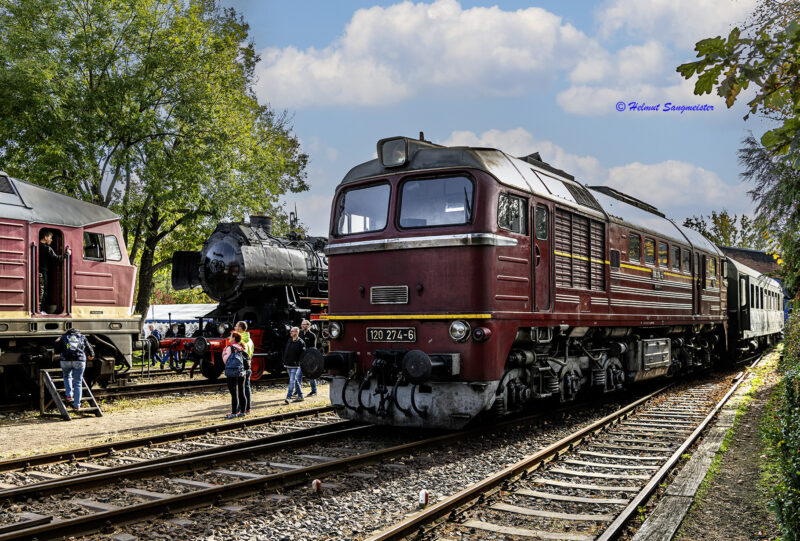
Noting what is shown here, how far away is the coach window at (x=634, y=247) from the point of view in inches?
502

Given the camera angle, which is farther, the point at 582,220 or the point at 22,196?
the point at 22,196

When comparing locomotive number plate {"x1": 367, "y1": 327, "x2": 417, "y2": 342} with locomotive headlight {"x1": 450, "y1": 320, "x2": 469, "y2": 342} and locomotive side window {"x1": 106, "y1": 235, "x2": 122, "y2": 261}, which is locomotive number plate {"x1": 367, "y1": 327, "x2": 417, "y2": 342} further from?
locomotive side window {"x1": 106, "y1": 235, "x2": 122, "y2": 261}

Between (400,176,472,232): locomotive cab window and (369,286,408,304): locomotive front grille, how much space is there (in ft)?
2.78

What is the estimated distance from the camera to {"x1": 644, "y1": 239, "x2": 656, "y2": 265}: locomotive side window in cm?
1345

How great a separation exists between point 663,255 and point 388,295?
25.6 feet

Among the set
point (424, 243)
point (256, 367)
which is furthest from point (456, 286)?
point (256, 367)

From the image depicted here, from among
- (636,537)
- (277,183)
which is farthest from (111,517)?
(277,183)

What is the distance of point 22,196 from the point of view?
13.3 m

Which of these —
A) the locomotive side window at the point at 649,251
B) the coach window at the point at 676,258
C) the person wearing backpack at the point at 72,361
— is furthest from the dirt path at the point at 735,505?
the person wearing backpack at the point at 72,361

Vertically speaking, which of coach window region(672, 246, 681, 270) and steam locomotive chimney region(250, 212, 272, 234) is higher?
steam locomotive chimney region(250, 212, 272, 234)

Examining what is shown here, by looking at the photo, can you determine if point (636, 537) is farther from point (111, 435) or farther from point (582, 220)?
point (111, 435)

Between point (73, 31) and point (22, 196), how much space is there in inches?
491

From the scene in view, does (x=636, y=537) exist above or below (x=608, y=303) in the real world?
below

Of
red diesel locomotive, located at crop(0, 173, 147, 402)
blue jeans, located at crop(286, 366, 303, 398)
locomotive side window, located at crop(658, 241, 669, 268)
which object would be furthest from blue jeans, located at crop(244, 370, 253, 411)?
locomotive side window, located at crop(658, 241, 669, 268)
